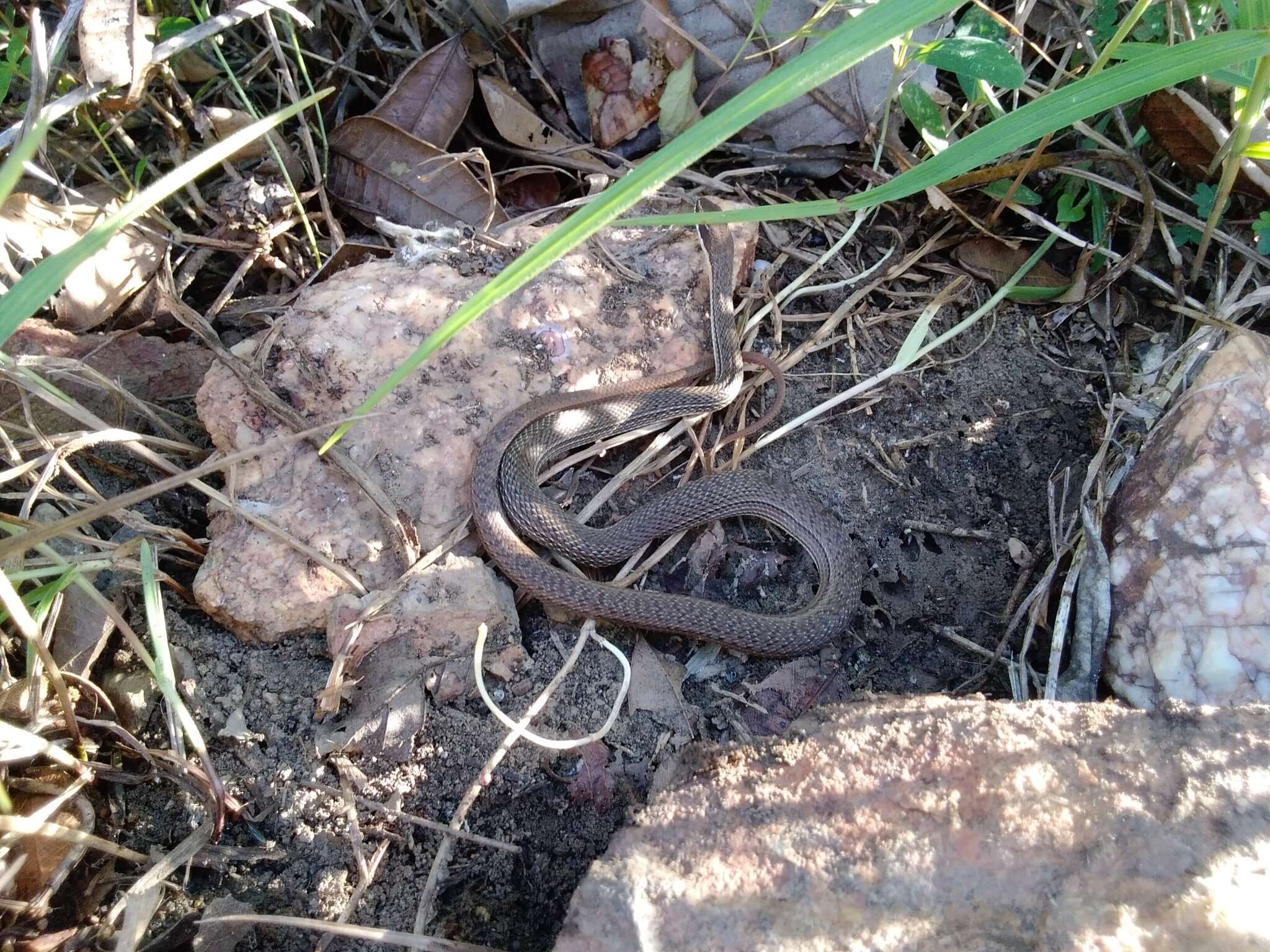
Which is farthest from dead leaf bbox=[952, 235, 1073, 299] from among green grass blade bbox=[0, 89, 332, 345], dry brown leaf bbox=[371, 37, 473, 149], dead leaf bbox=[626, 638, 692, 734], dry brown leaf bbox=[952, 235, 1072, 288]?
green grass blade bbox=[0, 89, 332, 345]

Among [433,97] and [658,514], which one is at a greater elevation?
[433,97]

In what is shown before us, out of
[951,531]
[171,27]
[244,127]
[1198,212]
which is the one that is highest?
[171,27]

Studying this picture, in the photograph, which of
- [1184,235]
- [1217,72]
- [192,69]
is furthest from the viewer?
[192,69]

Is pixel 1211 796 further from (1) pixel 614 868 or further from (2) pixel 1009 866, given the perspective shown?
(1) pixel 614 868

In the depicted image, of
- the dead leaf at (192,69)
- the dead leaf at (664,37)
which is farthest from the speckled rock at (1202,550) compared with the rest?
the dead leaf at (192,69)

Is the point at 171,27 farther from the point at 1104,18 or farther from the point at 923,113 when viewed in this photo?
the point at 1104,18

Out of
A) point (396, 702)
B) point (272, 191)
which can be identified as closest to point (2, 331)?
point (396, 702)

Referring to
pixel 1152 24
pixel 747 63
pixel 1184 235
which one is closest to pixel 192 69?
pixel 747 63
